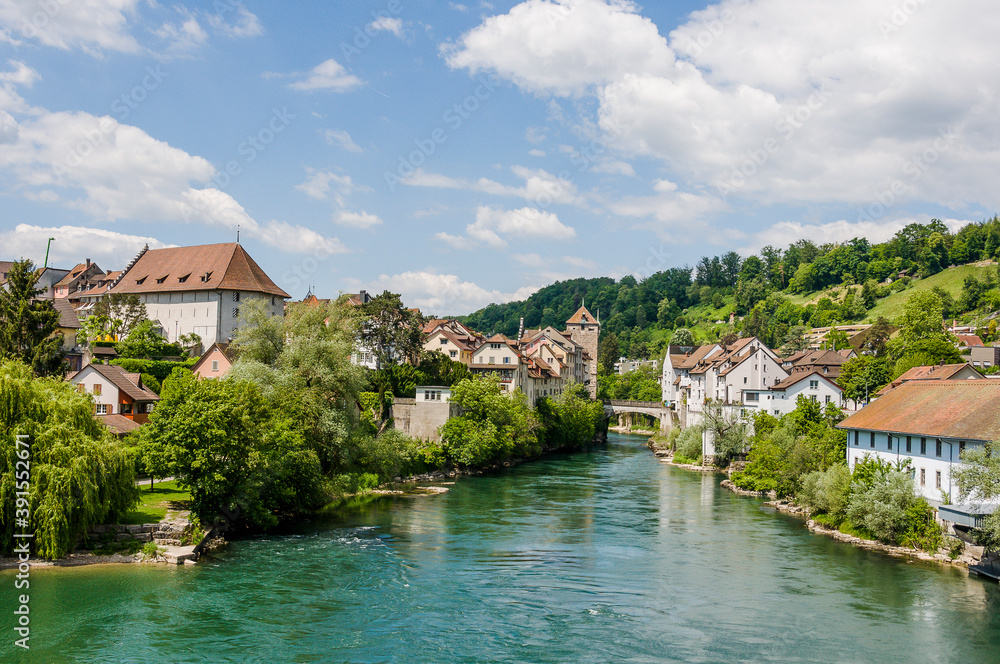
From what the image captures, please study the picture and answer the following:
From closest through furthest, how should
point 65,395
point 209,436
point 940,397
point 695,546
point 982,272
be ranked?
1. point 65,395
2. point 209,436
3. point 695,546
4. point 940,397
5. point 982,272

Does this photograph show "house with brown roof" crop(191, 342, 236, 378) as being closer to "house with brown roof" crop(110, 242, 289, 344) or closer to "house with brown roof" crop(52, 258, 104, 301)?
"house with brown roof" crop(110, 242, 289, 344)

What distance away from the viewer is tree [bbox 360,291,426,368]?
206 ft

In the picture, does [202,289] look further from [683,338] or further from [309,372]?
[683,338]

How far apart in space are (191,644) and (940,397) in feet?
112

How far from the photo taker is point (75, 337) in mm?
59406

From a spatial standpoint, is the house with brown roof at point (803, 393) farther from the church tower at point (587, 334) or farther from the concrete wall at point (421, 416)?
the church tower at point (587, 334)

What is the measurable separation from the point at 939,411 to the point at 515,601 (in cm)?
2305

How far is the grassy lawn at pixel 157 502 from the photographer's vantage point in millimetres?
28453

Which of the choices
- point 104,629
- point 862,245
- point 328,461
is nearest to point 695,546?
point 328,461

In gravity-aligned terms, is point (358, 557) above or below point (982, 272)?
below

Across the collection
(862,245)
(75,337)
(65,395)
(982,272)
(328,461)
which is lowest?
(328,461)

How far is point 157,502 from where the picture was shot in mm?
31359

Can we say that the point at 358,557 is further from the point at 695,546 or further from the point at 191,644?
the point at 695,546

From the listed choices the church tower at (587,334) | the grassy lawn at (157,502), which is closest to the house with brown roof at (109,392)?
the grassy lawn at (157,502)
